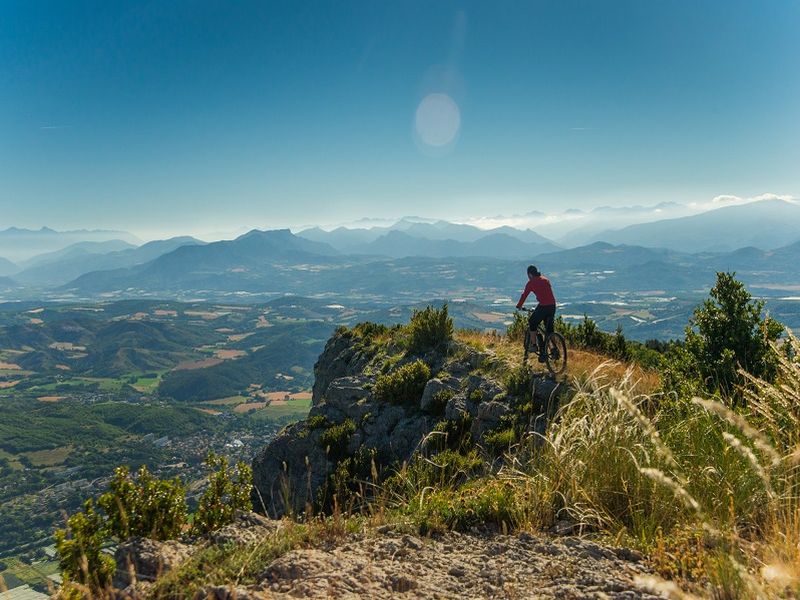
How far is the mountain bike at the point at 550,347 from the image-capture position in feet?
39.5

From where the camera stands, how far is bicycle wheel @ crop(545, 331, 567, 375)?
12.0 meters

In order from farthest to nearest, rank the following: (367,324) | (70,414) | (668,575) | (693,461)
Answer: (70,414) → (367,324) → (693,461) → (668,575)

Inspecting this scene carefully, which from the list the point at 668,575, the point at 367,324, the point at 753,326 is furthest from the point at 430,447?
the point at 367,324

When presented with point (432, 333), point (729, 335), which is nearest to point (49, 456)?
point (432, 333)

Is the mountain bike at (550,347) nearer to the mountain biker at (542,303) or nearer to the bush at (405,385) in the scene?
the mountain biker at (542,303)

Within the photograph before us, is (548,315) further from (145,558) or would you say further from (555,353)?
(145,558)

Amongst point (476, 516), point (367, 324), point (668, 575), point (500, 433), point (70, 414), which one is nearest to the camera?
point (668, 575)

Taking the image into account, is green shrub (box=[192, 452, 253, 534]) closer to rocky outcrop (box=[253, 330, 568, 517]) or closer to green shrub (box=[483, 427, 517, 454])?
rocky outcrop (box=[253, 330, 568, 517])

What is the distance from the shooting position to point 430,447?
35.4 ft

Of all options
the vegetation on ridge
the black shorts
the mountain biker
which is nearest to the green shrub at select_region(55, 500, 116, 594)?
the vegetation on ridge

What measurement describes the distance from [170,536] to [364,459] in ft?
24.6

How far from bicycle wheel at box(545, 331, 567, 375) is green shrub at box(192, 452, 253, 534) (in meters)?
8.50

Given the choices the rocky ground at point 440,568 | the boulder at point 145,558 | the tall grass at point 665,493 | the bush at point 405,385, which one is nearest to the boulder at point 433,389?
the bush at point 405,385

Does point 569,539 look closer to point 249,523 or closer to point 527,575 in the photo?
point 527,575
